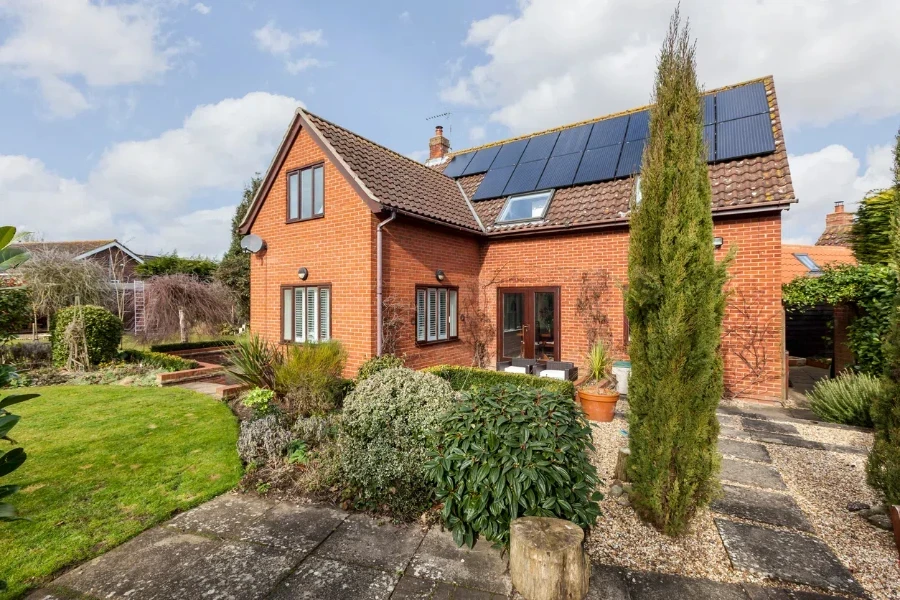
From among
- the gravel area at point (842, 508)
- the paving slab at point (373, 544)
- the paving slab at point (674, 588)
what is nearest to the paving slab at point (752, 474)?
the gravel area at point (842, 508)

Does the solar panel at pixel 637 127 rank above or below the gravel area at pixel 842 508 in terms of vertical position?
above

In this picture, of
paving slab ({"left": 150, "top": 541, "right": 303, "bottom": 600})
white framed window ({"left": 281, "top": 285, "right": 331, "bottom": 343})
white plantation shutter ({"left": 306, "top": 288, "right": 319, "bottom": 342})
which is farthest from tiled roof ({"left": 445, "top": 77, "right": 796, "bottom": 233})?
paving slab ({"left": 150, "top": 541, "right": 303, "bottom": 600})

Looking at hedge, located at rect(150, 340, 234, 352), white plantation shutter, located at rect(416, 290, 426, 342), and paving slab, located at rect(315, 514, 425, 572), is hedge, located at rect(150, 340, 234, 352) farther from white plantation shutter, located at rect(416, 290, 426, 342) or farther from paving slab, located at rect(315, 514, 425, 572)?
paving slab, located at rect(315, 514, 425, 572)

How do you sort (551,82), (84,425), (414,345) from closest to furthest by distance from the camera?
1. (84,425)
2. (414,345)
3. (551,82)

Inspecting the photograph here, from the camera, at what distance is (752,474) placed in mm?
4695

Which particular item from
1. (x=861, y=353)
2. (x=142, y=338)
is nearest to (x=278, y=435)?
(x=861, y=353)

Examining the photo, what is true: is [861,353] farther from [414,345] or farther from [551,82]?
[551,82]

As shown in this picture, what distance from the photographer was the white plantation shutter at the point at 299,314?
9.63 m

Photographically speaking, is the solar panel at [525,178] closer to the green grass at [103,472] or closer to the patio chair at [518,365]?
the patio chair at [518,365]

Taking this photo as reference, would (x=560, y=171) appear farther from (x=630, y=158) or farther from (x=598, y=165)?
(x=630, y=158)

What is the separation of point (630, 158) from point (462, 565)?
10.8 m

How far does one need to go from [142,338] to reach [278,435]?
16073 millimetres

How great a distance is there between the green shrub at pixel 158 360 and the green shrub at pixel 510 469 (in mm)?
10408

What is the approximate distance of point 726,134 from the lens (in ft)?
31.5
